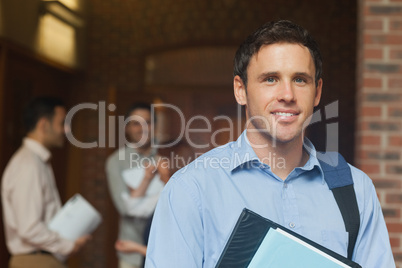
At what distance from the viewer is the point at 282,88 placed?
1338 millimetres

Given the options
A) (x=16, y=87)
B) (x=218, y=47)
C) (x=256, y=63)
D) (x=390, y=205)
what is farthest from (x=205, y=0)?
(x=256, y=63)

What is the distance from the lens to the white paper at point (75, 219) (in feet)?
11.5

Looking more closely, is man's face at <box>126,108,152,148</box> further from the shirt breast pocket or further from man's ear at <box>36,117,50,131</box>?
the shirt breast pocket

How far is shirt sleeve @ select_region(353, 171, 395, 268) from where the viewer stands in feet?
4.31

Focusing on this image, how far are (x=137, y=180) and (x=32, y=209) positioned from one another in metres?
0.75

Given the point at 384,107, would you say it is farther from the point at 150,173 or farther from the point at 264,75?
the point at 150,173

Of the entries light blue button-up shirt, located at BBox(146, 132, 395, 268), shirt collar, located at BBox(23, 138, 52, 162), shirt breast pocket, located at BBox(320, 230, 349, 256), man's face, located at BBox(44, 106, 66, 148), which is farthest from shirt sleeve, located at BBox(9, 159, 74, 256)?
shirt breast pocket, located at BBox(320, 230, 349, 256)

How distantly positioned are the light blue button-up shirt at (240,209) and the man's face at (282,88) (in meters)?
0.11

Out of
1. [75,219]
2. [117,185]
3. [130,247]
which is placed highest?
[117,185]

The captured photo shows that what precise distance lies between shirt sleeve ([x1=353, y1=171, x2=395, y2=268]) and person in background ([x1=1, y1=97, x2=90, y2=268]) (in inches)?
103

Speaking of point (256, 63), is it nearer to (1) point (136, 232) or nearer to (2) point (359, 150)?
(2) point (359, 150)

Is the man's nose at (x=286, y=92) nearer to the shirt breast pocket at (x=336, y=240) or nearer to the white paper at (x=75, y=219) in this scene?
the shirt breast pocket at (x=336, y=240)

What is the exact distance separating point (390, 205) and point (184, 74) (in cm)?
417

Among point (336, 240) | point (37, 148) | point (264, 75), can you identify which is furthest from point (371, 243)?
point (37, 148)
